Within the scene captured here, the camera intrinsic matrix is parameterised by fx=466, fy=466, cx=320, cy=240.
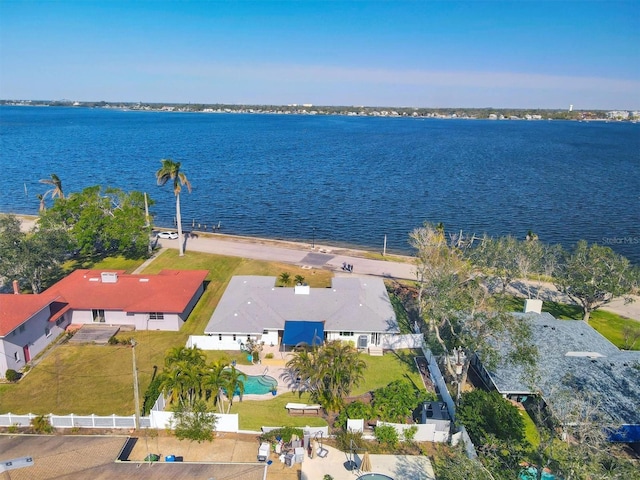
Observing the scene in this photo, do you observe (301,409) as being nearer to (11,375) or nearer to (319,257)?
(11,375)

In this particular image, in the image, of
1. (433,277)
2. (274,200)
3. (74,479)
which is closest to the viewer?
(74,479)

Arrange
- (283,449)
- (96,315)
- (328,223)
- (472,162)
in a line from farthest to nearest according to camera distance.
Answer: (472,162) → (328,223) → (96,315) → (283,449)

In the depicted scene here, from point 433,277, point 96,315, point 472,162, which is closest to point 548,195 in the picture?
point 472,162

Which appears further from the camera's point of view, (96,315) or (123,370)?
(96,315)

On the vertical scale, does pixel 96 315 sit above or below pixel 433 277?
below

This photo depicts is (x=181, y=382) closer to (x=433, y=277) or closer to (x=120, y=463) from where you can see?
(x=120, y=463)

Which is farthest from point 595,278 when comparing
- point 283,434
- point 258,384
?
point 283,434
